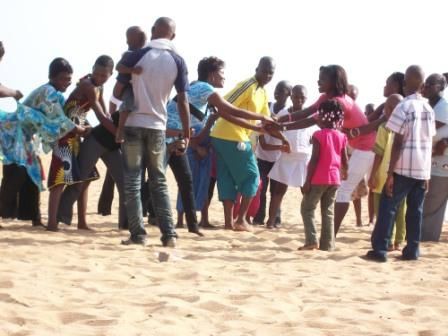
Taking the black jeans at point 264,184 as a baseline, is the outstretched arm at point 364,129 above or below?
above

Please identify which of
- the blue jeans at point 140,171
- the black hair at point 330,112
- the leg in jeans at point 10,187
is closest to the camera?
the blue jeans at point 140,171

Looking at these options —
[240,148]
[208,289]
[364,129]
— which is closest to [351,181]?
[364,129]

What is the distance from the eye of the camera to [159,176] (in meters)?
7.14

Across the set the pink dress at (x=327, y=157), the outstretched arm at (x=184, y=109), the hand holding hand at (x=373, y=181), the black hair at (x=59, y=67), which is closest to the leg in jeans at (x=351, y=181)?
the hand holding hand at (x=373, y=181)

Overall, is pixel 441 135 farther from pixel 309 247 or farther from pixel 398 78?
pixel 309 247

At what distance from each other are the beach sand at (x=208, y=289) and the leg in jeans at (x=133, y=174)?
267 mm

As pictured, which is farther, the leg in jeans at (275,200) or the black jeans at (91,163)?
the leg in jeans at (275,200)

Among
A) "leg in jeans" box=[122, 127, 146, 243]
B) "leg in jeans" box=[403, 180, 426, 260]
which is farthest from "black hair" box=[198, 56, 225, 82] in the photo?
"leg in jeans" box=[403, 180, 426, 260]

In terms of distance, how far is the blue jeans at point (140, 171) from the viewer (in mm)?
7070

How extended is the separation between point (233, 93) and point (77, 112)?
5.61 feet

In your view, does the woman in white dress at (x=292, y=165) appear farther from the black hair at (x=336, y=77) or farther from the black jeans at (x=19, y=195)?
the black jeans at (x=19, y=195)

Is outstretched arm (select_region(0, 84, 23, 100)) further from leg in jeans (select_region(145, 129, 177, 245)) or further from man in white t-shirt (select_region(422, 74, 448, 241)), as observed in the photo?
man in white t-shirt (select_region(422, 74, 448, 241))

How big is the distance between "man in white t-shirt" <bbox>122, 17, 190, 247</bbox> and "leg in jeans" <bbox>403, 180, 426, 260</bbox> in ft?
6.62

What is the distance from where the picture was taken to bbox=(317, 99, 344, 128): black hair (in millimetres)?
7199
